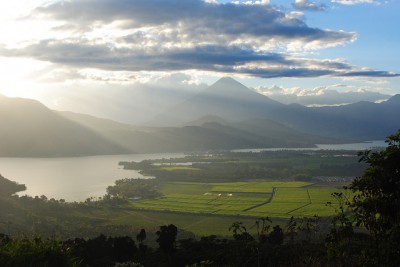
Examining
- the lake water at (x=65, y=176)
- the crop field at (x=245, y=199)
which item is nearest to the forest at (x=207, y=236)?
the crop field at (x=245, y=199)

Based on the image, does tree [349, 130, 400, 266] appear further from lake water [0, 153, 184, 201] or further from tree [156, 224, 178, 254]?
lake water [0, 153, 184, 201]

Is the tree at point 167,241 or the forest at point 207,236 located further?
the tree at point 167,241

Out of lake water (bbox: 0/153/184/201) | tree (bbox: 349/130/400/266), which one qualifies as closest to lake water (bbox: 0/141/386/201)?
lake water (bbox: 0/153/184/201)

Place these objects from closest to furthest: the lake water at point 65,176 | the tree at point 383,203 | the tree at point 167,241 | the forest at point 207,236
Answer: the tree at point 383,203 < the forest at point 207,236 < the tree at point 167,241 < the lake water at point 65,176

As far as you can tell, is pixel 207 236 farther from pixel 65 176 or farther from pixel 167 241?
pixel 65 176

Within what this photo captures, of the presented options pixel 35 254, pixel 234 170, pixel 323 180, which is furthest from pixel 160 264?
pixel 234 170

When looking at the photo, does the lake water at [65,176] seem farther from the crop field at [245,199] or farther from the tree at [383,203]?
the tree at [383,203]

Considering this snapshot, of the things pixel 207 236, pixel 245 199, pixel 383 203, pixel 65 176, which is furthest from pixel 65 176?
pixel 383 203
